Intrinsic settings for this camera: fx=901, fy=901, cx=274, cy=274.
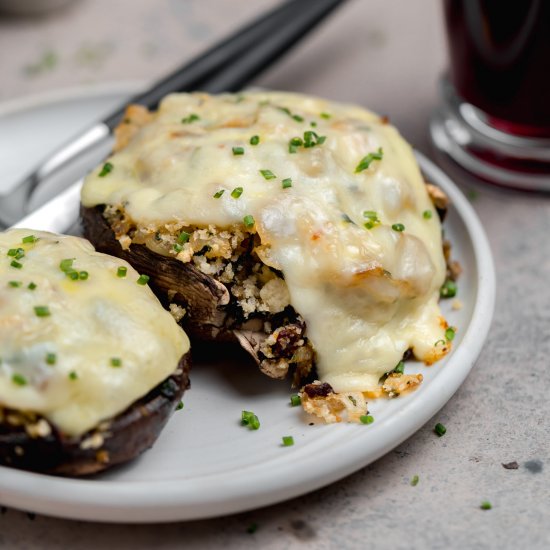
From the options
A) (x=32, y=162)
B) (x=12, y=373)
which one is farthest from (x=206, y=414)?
(x=32, y=162)

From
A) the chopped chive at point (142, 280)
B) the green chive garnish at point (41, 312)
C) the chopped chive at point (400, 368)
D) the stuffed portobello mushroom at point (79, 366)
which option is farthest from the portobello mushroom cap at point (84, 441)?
the chopped chive at point (400, 368)

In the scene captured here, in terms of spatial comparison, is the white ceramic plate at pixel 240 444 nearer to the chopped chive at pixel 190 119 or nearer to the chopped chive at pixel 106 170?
the chopped chive at pixel 106 170

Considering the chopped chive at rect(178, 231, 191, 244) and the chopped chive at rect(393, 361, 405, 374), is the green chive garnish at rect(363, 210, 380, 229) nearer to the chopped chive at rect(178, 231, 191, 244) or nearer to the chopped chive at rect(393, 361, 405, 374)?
the chopped chive at rect(393, 361, 405, 374)

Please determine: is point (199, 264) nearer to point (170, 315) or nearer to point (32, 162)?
point (170, 315)

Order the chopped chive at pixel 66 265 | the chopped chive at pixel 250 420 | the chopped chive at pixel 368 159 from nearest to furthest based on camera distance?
the chopped chive at pixel 66 265
the chopped chive at pixel 250 420
the chopped chive at pixel 368 159

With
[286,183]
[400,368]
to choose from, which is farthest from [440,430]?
[286,183]
